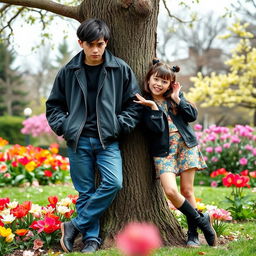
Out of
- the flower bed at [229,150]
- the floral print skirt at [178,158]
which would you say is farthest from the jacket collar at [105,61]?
the flower bed at [229,150]

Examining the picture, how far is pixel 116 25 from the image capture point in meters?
3.48

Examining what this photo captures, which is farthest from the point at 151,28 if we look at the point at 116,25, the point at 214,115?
the point at 214,115

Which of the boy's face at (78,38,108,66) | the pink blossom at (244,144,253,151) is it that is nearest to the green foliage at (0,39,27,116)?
the pink blossom at (244,144,253,151)

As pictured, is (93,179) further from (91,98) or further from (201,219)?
(201,219)

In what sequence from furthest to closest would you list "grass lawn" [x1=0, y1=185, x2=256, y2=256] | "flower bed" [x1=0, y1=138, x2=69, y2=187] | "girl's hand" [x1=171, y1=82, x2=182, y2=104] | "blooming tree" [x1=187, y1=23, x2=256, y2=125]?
1. "blooming tree" [x1=187, y1=23, x2=256, y2=125]
2. "flower bed" [x1=0, y1=138, x2=69, y2=187]
3. "girl's hand" [x1=171, y1=82, x2=182, y2=104]
4. "grass lawn" [x1=0, y1=185, x2=256, y2=256]

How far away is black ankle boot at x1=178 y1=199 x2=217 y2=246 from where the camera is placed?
10.6ft

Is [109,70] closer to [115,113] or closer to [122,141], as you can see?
[115,113]

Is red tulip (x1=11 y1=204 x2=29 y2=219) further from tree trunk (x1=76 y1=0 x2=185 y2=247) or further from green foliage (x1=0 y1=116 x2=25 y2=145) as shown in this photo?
green foliage (x1=0 y1=116 x2=25 y2=145)

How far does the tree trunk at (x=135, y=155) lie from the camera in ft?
11.2

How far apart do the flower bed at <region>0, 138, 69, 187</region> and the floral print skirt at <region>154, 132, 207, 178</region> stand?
4.46 meters

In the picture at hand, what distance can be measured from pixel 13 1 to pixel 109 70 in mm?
1239

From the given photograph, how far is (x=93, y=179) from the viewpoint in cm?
330

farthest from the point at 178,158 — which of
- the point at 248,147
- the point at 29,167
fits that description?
the point at 248,147

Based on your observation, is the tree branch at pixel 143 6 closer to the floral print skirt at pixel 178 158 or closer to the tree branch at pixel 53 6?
the tree branch at pixel 53 6
